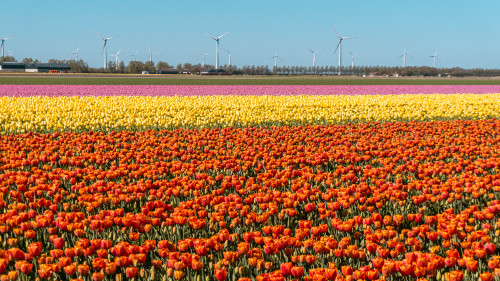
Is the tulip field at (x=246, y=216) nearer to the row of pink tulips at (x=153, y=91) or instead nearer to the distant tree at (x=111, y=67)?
the row of pink tulips at (x=153, y=91)

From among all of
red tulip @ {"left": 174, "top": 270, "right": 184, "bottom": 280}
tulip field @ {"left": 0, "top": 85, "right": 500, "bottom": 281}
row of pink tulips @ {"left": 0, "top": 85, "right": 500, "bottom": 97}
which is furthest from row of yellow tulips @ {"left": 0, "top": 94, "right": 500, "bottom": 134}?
red tulip @ {"left": 174, "top": 270, "right": 184, "bottom": 280}

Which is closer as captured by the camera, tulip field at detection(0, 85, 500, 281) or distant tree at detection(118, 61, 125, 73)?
tulip field at detection(0, 85, 500, 281)

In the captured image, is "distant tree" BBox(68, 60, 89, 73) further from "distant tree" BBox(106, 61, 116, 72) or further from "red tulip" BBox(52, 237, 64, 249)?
"red tulip" BBox(52, 237, 64, 249)

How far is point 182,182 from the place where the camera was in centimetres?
716

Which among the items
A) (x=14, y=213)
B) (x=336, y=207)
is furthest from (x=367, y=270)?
(x=14, y=213)

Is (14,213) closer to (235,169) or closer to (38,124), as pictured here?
(235,169)

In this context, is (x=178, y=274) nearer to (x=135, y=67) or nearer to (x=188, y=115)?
(x=188, y=115)

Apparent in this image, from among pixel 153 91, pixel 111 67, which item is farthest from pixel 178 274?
pixel 111 67

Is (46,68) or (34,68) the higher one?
(34,68)

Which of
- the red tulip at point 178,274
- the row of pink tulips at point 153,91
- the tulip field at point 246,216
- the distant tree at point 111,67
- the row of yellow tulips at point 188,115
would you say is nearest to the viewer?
the red tulip at point 178,274

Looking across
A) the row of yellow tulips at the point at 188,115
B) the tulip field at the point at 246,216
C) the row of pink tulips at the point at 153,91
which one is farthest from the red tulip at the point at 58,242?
the row of pink tulips at the point at 153,91

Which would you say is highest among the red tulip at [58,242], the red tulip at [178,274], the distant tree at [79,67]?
the distant tree at [79,67]

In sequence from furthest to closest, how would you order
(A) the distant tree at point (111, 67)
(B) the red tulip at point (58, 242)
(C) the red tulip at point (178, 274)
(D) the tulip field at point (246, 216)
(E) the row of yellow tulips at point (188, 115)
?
1. (A) the distant tree at point (111, 67)
2. (E) the row of yellow tulips at point (188, 115)
3. (B) the red tulip at point (58, 242)
4. (D) the tulip field at point (246, 216)
5. (C) the red tulip at point (178, 274)

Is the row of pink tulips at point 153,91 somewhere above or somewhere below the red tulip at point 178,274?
above
